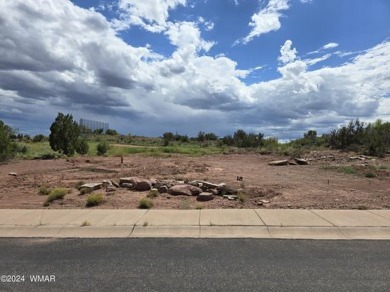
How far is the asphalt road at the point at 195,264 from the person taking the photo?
216 inches

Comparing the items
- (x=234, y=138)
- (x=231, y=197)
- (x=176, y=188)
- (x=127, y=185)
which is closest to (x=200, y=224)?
(x=231, y=197)

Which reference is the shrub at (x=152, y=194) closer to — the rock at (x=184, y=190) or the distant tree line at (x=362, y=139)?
the rock at (x=184, y=190)

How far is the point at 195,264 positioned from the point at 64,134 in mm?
27673

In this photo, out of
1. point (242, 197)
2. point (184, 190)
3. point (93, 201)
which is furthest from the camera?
point (184, 190)

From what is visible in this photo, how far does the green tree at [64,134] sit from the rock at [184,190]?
2053 centimetres

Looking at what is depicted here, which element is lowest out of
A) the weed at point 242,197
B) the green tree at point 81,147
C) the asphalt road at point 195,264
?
the asphalt road at point 195,264

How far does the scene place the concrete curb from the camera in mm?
8320

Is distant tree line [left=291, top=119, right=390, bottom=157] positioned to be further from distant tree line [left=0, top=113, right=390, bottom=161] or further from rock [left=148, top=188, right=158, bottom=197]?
rock [left=148, top=188, right=158, bottom=197]

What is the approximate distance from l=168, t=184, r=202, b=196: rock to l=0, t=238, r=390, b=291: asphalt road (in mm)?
5373

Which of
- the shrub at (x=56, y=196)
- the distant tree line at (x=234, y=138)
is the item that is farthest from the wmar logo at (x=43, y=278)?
the distant tree line at (x=234, y=138)

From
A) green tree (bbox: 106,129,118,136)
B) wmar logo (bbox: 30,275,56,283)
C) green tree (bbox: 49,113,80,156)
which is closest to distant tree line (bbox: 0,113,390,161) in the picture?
green tree (bbox: 49,113,80,156)

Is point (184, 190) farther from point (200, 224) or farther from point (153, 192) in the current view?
point (200, 224)

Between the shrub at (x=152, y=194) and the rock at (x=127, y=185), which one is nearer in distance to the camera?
the shrub at (x=152, y=194)

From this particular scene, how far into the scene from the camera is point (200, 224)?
894cm
